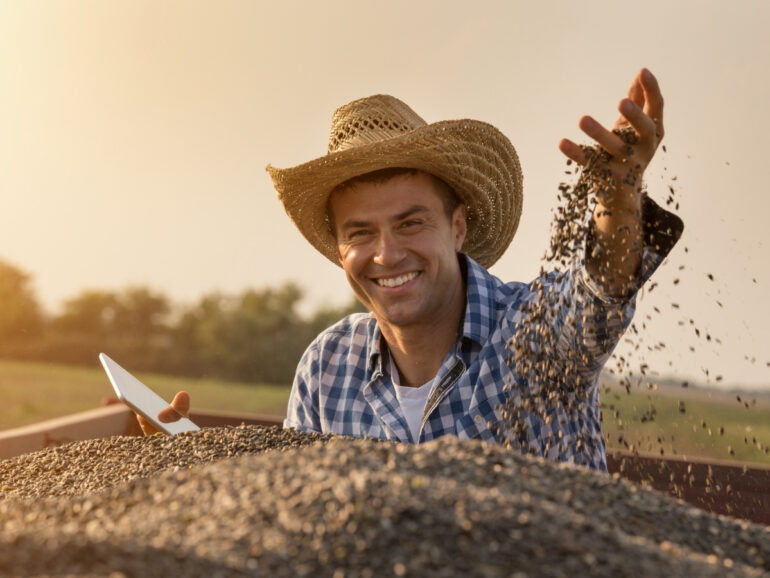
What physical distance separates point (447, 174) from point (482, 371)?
78cm

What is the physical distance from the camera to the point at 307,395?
3.47m

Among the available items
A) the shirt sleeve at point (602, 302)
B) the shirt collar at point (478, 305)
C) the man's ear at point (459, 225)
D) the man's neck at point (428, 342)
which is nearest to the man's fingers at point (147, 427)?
the man's neck at point (428, 342)

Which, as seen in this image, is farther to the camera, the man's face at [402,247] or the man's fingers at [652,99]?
the man's face at [402,247]

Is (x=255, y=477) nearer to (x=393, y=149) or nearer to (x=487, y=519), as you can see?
(x=487, y=519)

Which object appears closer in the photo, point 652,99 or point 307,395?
point 652,99

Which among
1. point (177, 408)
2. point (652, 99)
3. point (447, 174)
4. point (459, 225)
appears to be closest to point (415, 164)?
point (447, 174)

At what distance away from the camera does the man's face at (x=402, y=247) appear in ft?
9.75

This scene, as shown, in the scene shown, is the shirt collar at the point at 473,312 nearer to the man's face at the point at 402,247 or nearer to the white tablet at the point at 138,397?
the man's face at the point at 402,247

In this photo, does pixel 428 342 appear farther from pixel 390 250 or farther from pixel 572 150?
pixel 572 150

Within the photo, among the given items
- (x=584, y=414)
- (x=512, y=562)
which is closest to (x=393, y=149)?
(x=584, y=414)

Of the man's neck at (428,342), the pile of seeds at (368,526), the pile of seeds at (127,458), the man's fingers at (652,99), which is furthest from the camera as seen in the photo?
the man's neck at (428,342)

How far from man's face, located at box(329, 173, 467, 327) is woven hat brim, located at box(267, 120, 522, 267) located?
93 mm

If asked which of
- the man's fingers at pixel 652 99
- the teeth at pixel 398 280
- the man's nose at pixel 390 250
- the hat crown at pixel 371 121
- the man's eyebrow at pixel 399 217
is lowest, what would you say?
the teeth at pixel 398 280

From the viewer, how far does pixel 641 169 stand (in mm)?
2186
